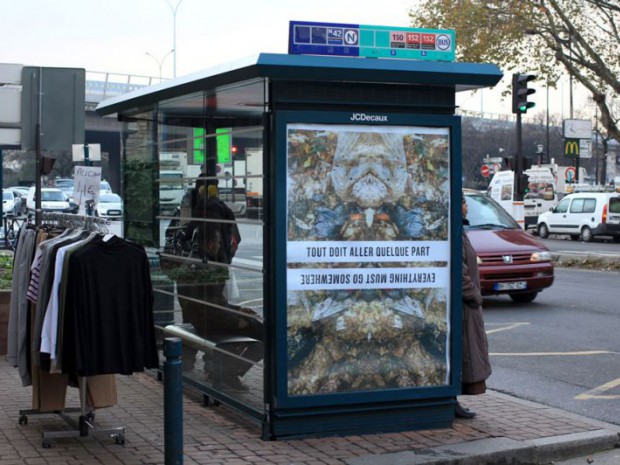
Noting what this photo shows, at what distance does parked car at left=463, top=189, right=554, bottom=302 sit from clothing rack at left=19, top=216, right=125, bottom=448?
8.63 metres

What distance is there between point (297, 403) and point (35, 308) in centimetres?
197

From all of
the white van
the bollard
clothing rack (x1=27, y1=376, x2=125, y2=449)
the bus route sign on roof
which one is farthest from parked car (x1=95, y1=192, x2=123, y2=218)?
the bollard

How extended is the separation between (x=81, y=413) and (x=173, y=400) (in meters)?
2.01

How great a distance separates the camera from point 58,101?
433 inches

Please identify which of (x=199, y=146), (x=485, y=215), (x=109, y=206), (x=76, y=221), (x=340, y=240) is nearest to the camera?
(x=340, y=240)

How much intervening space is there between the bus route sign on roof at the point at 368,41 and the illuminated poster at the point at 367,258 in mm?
505

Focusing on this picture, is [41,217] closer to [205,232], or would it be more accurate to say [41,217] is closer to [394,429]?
[205,232]

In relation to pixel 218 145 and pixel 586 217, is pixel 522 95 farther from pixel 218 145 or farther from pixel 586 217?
pixel 218 145

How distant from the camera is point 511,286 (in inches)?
600

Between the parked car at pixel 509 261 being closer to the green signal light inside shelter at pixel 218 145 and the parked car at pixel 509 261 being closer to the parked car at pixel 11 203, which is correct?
the green signal light inside shelter at pixel 218 145

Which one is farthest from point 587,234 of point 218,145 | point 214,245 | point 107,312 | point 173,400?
point 173,400

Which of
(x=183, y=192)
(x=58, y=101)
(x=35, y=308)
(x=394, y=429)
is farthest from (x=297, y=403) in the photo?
(x=58, y=101)

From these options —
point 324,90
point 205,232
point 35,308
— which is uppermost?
point 324,90

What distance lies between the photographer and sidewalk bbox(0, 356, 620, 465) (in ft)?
20.5
